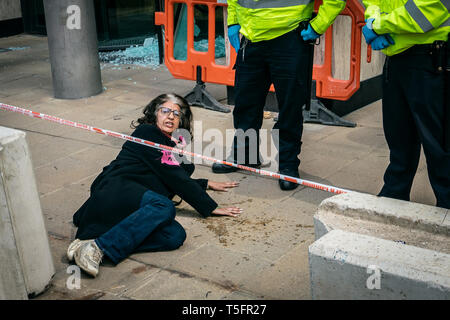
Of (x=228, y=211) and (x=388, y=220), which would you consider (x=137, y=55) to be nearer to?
(x=228, y=211)

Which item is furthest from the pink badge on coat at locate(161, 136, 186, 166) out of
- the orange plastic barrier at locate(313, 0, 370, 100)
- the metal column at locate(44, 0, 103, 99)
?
the metal column at locate(44, 0, 103, 99)

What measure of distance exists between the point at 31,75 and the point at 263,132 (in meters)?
3.75

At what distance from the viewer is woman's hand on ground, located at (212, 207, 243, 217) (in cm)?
431

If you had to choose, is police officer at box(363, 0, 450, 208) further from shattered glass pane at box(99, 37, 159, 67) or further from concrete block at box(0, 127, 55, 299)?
shattered glass pane at box(99, 37, 159, 67)

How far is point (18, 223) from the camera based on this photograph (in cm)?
325

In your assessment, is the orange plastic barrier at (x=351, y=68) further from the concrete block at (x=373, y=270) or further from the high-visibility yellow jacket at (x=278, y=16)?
the concrete block at (x=373, y=270)

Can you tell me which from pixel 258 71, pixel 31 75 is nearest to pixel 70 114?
pixel 31 75

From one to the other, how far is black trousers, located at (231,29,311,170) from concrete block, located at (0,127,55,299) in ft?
6.91

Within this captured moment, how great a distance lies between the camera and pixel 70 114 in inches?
267

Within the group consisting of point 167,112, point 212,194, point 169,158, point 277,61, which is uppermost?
point 277,61

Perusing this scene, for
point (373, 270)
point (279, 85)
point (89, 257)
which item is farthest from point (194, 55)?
point (373, 270)

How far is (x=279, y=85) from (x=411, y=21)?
1.48m
